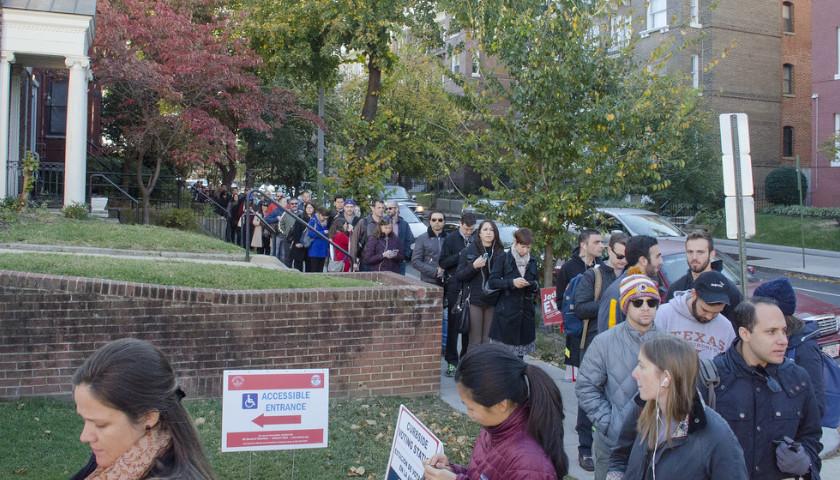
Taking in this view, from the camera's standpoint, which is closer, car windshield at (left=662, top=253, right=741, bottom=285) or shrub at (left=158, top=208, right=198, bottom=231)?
car windshield at (left=662, top=253, right=741, bottom=285)

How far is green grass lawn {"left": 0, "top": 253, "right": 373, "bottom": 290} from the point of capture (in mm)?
8562

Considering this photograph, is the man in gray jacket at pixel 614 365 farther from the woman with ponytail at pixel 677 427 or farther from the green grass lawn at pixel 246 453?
the green grass lawn at pixel 246 453

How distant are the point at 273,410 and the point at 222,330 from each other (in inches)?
106

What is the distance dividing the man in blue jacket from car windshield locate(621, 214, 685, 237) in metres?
12.4

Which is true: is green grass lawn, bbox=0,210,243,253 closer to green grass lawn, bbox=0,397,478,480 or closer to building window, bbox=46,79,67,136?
green grass lawn, bbox=0,397,478,480

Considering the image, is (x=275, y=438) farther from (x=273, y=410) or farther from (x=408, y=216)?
(x=408, y=216)

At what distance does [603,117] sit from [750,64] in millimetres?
30139

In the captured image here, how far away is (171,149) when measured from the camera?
20.1 meters

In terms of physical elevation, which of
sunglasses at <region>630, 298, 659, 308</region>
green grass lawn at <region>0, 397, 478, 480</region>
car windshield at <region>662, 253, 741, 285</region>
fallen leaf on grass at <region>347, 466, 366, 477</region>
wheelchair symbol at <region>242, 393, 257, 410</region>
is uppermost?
car windshield at <region>662, 253, 741, 285</region>

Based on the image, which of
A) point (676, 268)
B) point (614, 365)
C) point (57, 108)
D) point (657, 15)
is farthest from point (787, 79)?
point (614, 365)

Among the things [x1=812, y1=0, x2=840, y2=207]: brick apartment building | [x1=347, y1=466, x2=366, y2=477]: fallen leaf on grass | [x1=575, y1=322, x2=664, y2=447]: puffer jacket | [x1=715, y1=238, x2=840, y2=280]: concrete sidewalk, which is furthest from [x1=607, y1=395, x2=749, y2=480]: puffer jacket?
[x1=812, y1=0, x2=840, y2=207]: brick apartment building

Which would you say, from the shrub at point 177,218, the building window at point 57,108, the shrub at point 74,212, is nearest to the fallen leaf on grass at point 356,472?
the shrub at point 74,212

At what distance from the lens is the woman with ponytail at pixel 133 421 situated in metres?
2.60

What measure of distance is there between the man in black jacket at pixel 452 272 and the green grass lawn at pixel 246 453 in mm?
1887
